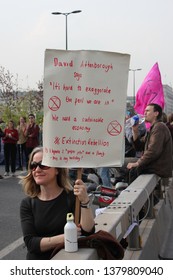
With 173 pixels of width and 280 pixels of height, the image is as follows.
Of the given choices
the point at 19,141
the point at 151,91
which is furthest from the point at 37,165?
the point at 19,141

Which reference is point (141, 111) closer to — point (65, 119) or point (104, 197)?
point (104, 197)


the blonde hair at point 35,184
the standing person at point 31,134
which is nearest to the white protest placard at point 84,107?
the blonde hair at point 35,184

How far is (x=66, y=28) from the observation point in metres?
40.4

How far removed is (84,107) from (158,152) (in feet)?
13.7

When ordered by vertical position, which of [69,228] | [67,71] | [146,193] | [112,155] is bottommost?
[146,193]

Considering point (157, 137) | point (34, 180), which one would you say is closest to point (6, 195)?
point (157, 137)

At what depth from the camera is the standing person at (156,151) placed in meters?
7.43

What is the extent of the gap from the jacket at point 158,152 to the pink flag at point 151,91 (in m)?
2.92

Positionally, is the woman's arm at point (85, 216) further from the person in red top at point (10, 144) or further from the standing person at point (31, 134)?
the standing person at point (31, 134)

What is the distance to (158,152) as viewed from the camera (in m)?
7.42

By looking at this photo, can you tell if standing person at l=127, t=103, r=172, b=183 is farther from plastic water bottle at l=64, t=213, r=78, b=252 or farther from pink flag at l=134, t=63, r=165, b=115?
plastic water bottle at l=64, t=213, r=78, b=252

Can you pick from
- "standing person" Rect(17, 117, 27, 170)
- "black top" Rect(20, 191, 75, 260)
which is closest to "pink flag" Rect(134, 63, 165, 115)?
"black top" Rect(20, 191, 75, 260)

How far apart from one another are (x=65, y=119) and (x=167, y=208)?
532cm

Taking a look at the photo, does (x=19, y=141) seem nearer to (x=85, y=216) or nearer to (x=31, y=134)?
(x=31, y=134)
